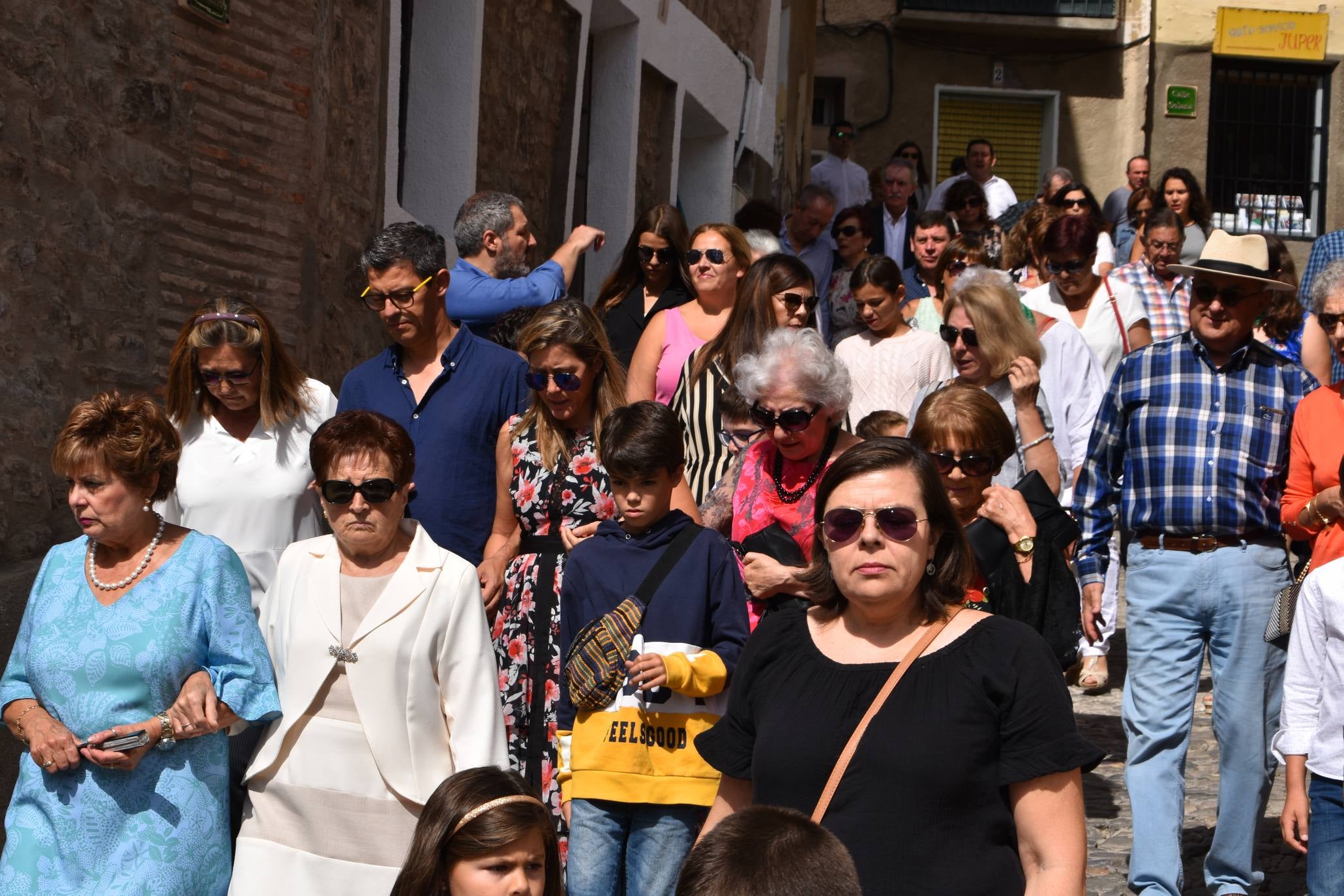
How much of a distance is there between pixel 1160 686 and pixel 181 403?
3190mm

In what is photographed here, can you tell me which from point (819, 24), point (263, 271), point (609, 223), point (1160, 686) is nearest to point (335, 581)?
point (1160, 686)

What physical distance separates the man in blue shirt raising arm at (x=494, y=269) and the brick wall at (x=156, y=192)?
0.99m

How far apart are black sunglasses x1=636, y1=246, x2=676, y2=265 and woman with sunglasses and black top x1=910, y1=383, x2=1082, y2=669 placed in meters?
3.37

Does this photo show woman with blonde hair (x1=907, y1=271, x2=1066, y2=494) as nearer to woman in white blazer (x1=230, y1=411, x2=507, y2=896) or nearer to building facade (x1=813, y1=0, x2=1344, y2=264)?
woman in white blazer (x1=230, y1=411, x2=507, y2=896)

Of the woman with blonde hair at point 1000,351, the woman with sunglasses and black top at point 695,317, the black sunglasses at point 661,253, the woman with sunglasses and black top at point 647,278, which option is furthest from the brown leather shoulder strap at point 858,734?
the black sunglasses at point 661,253

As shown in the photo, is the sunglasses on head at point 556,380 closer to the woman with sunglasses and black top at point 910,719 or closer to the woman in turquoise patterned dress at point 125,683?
the woman in turquoise patterned dress at point 125,683

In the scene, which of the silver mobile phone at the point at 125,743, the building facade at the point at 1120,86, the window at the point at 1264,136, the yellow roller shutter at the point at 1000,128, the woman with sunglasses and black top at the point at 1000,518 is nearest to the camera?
the silver mobile phone at the point at 125,743

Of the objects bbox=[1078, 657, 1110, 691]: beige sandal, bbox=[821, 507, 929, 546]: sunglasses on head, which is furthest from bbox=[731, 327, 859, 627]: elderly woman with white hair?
bbox=[1078, 657, 1110, 691]: beige sandal

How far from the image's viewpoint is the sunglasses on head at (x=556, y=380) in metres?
5.40

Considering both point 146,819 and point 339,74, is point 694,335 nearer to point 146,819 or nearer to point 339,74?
point 339,74

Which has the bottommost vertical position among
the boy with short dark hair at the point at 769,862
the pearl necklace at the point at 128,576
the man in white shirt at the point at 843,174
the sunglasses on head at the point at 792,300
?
the boy with short dark hair at the point at 769,862

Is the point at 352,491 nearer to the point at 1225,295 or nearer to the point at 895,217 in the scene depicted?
the point at 1225,295

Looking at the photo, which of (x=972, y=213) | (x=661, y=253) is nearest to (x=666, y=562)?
(x=661, y=253)

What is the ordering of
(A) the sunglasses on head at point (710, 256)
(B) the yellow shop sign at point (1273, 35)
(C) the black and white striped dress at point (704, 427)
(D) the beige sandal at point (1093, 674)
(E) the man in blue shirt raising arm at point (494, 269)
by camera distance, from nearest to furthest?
(C) the black and white striped dress at point (704, 427) < (E) the man in blue shirt raising arm at point (494, 269) < (A) the sunglasses on head at point (710, 256) < (D) the beige sandal at point (1093, 674) < (B) the yellow shop sign at point (1273, 35)
